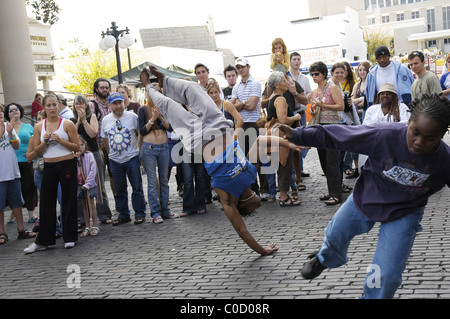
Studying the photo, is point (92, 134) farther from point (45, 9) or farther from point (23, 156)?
point (45, 9)

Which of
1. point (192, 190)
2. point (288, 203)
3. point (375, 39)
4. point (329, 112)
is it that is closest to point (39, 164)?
point (192, 190)

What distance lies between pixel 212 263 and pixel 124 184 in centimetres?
333

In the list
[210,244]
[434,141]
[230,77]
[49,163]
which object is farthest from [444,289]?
[230,77]

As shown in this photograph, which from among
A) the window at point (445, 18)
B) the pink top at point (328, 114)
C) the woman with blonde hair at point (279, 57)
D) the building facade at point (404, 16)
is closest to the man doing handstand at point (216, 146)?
the pink top at point (328, 114)

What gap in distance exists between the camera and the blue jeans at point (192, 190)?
9.25 meters

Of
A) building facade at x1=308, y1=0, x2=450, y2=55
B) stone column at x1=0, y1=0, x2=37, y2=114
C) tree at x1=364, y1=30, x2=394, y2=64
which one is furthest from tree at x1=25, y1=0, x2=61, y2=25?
building facade at x1=308, y1=0, x2=450, y2=55

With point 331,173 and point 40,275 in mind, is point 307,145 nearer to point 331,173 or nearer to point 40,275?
point 40,275

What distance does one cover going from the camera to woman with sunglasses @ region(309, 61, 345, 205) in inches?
351

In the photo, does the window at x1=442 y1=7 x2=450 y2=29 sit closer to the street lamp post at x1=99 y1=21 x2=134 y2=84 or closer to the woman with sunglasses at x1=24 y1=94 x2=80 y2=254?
the street lamp post at x1=99 y1=21 x2=134 y2=84

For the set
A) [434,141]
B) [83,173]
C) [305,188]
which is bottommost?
[305,188]

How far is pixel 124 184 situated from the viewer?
30.0 ft

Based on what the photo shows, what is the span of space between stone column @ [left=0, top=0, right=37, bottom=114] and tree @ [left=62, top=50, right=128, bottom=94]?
94.3 ft

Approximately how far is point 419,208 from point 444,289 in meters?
1.12

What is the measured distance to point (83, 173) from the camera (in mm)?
8578
